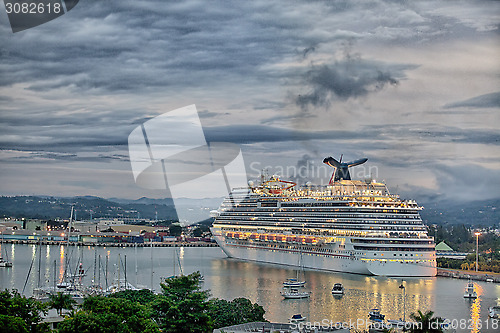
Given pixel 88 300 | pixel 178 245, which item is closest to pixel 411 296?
pixel 88 300

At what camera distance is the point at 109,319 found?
13.3 metres

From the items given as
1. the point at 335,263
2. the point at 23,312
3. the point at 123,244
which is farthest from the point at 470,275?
the point at 123,244

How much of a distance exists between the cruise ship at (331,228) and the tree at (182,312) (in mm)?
18649

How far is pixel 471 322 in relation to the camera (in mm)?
22312

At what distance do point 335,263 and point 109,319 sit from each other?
77.1 ft

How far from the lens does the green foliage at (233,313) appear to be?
18.1 m

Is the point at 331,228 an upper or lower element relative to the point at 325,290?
upper

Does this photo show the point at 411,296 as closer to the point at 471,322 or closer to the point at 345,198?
the point at 471,322

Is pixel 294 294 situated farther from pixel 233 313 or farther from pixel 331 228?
pixel 331 228

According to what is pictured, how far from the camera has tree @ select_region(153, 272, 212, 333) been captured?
15.5 metres

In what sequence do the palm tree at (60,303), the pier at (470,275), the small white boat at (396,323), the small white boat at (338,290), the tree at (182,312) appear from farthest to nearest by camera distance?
the pier at (470,275)
the small white boat at (338,290)
the small white boat at (396,323)
the palm tree at (60,303)
the tree at (182,312)

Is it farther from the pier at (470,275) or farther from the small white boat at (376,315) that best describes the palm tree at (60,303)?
the pier at (470,275)

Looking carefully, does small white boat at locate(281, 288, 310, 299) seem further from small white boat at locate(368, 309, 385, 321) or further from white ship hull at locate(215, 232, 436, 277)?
white ship hull at locate(215, 232, 436, 277)

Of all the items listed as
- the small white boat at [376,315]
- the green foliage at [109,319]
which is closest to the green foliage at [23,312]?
the green foliage at [109,319]
